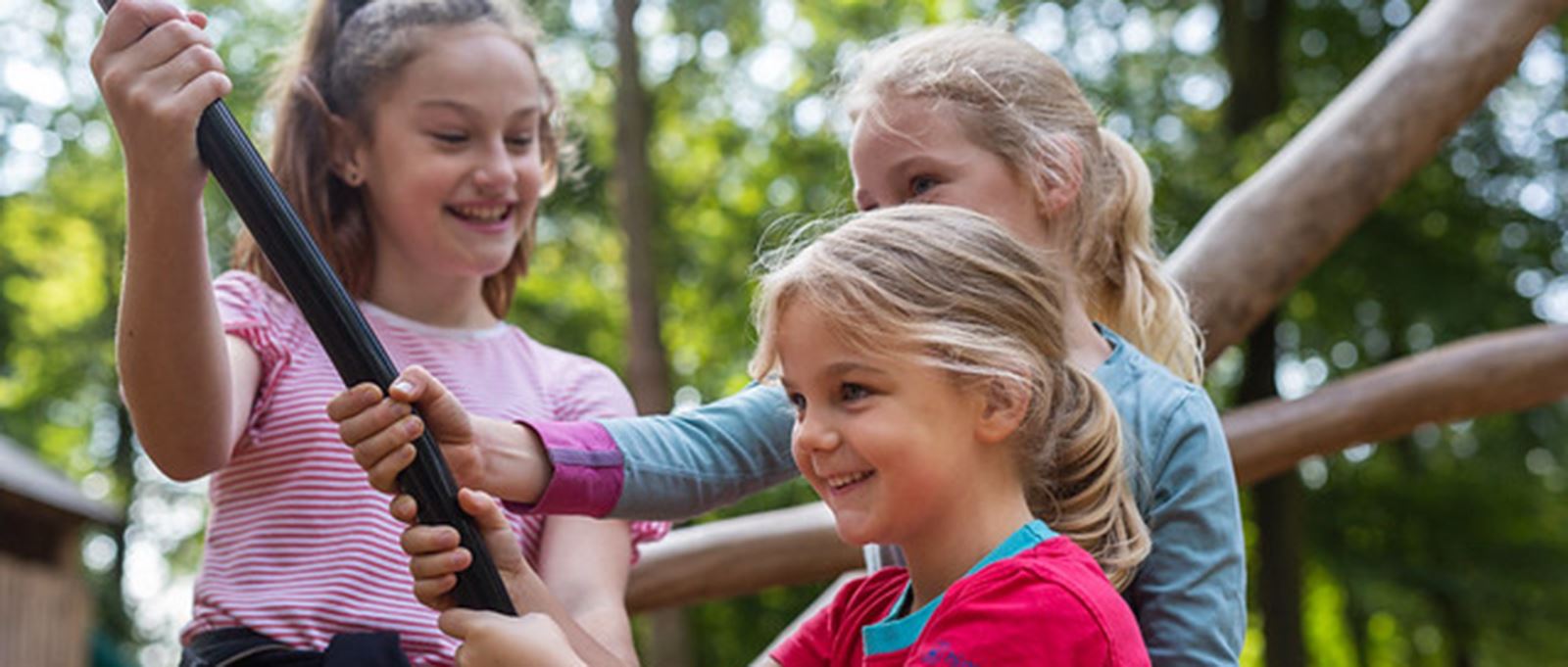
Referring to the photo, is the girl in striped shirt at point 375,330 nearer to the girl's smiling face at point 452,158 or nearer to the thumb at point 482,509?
the girl's smiling face at point 452,158

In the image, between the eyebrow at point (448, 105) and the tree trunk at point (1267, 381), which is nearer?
the eyebrow at point (448, 105)

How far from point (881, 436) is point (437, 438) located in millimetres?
409

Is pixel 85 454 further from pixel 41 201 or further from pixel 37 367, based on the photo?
pixel 41 201

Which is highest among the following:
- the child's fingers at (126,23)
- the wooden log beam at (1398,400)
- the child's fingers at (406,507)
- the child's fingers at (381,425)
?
the child's fingers at (126,23)

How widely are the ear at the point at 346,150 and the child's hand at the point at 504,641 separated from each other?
2.66 feet

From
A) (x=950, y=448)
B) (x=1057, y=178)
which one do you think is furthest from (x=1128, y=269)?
(x=950, y=448)

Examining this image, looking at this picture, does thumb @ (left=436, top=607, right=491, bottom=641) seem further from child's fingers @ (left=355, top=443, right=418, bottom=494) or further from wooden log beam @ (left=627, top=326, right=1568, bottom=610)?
wooden log beam @ (left=627, top=326, right=1568, bottom=610)

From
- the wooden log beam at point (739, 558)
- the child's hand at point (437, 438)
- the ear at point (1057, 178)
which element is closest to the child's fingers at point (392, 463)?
the child's hand at point (437, 438)

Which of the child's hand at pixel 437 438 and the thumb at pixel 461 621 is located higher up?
the child's hand at pixel 437 438

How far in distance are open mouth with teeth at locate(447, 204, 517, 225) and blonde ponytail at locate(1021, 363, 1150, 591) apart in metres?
0.78

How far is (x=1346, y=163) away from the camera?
3.57 meters

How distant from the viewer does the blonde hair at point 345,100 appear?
6.89ft

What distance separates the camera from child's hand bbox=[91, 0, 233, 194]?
1.47 m

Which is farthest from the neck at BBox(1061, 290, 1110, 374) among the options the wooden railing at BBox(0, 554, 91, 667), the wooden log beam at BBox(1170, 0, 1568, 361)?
the wooden railing at BBox(0, 554, 91, 667)
